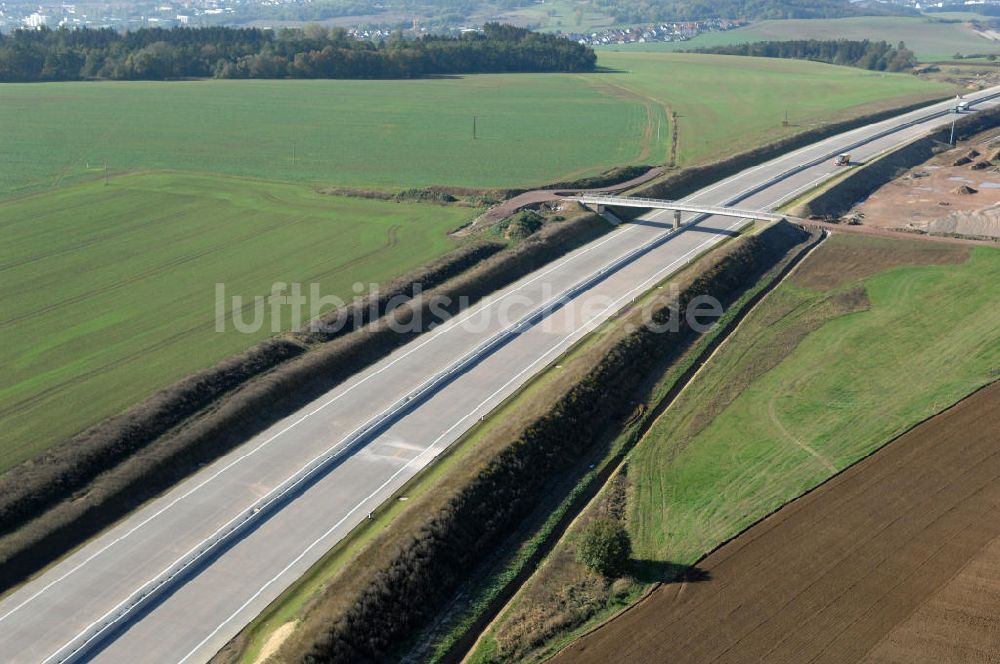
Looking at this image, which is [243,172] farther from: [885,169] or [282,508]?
[885,169]

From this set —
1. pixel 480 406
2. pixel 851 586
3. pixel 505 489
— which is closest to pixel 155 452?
pixel 480 406

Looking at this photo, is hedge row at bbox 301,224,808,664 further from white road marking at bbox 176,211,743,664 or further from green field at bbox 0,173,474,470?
green field at bbox 0,173,474,470

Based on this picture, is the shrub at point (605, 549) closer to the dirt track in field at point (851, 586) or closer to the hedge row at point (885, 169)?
the dirt track in field at point (851, 586)

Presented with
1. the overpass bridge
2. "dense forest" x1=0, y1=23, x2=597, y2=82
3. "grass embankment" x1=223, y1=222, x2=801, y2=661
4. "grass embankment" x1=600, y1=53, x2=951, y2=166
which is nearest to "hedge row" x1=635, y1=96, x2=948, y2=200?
"grass embankment" x1=600, y1=53, x2=951, y2=166

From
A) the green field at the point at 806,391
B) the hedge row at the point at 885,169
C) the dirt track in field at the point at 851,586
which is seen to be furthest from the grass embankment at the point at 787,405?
the hedge row at the point at 885,169

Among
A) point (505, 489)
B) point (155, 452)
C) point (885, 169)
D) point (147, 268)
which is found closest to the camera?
point (505, 489)
